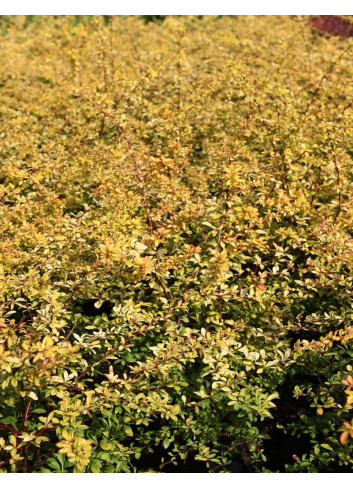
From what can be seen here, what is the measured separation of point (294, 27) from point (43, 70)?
4.39 metres

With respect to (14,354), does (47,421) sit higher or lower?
lower

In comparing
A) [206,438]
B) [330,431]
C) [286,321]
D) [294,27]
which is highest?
[294,27]

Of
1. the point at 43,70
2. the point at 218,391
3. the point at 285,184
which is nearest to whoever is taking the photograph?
the point at 218,391

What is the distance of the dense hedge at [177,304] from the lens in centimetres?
229

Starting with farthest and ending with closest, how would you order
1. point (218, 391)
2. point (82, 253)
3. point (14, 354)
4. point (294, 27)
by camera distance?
point (294, 27)
point (82, 253)
point (218, 391)
point (14, 354)

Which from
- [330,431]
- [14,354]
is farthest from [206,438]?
[14,354]

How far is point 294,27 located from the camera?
766 centimetres

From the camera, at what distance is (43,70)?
18.0 feet

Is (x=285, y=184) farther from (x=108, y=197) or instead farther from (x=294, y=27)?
(x=294, y=27)

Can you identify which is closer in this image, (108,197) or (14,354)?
(14,354)

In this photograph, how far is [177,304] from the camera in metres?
2.60

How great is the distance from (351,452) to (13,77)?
17.2 feet

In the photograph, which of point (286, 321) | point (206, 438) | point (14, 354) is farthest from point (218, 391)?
point (14, 354)

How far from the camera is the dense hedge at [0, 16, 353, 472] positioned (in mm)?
2295
